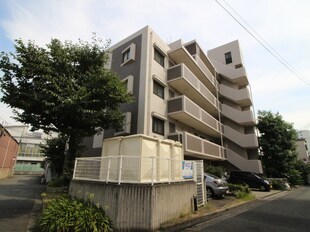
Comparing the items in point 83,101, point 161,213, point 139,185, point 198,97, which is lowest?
point 161,213

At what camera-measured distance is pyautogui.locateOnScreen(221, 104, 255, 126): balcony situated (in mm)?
22559

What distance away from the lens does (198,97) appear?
59.9 ft

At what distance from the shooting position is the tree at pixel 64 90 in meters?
8.35

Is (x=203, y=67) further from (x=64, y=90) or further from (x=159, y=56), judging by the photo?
(x=64, y=90)

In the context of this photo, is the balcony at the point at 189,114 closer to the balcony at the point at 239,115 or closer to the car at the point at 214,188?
the car at the point at 214,188

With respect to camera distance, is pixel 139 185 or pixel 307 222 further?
pixel 307 222

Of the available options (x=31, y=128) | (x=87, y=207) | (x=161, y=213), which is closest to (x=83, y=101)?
(x=31, y=128)

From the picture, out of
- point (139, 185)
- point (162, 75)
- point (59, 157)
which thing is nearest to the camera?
point (139, 185)

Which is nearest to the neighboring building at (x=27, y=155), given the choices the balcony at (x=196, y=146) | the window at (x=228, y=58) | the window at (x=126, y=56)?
the window at (x=126, y=56)

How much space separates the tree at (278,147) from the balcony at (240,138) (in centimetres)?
273

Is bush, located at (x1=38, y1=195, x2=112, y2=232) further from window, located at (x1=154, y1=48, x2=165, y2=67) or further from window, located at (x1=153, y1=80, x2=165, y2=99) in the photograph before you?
window, located at (x1=154, y1=48, x2=165, y2=67)

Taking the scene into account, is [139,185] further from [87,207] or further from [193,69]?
[193,69]

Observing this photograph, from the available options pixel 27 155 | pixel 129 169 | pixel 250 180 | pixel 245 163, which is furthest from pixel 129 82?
pixel 27 155

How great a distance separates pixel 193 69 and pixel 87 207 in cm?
1608
